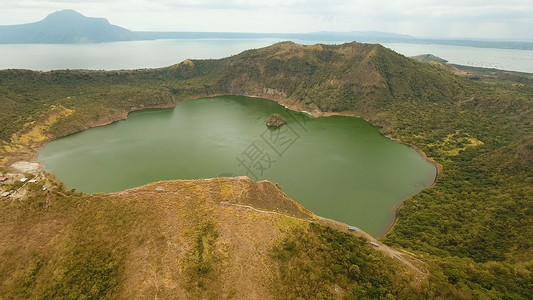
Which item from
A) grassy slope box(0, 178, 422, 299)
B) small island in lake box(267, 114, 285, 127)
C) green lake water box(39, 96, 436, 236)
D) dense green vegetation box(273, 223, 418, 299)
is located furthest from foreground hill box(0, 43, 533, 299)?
small island in lake box(267, 114, 285, 127)

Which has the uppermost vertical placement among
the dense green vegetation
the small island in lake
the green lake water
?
the dense green vegetation

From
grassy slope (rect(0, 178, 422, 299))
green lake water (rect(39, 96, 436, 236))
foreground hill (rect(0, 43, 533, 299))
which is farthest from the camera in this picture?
green lake water (rect(39, 96, 436, 236))

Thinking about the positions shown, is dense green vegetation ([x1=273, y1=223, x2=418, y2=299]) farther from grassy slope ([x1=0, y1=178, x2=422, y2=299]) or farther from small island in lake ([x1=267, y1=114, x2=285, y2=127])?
small island in lake ([x1=267, y1=114, x2=285, y2=127])

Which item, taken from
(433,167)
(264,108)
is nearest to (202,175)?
(433,167)

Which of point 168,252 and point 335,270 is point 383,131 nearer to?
point 335,270

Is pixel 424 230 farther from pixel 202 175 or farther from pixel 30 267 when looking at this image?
pixel 30 267

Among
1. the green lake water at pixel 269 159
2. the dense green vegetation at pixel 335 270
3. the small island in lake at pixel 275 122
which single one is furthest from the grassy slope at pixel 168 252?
the small island in lake at pixel 275 122

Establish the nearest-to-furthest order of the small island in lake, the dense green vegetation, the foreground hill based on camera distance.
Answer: the dense green vegetation
the foreground hill
the small island in lake

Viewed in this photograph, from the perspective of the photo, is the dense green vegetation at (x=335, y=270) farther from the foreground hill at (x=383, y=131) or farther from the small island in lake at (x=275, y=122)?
the small island in lake at (x=275, y=122)
